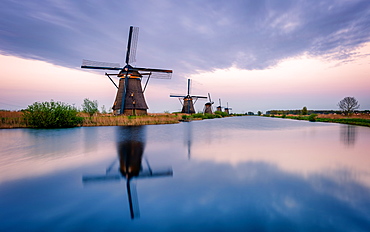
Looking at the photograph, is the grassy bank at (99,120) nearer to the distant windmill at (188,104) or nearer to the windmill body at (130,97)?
the windmill body at (130,97)

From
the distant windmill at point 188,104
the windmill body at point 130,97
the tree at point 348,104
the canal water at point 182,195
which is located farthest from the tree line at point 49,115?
the tree at point 348,104

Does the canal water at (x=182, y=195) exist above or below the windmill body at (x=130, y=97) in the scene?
below

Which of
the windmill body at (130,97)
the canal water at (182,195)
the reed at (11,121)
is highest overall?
the windmill body at (130,97)

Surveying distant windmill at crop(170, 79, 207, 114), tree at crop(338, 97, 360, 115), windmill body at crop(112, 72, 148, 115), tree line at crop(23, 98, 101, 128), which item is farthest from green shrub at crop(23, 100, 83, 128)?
tree at crop(338, 97, 360, 115)

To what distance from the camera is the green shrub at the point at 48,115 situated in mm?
16469

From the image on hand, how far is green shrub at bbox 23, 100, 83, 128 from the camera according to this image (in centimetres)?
1647

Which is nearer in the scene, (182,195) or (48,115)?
(182,195)


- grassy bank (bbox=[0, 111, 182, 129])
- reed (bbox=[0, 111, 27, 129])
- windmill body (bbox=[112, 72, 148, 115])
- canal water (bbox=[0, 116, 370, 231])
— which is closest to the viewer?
canal water (bbox=[0, 116, 370, 231])

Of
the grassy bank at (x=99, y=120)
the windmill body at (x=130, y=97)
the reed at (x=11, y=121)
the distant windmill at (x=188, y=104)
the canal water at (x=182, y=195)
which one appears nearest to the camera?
the canal water at (x=182, y=195)

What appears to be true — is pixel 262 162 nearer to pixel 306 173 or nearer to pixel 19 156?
pixel 306 173

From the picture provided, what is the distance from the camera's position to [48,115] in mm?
16969

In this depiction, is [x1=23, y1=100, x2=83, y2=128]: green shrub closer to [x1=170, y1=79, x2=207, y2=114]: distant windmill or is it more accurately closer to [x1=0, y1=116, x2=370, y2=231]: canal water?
[x1=0, y1=116, x2=370, y2=231]: canal water

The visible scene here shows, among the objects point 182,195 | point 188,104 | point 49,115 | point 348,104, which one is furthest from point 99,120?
point 348,104

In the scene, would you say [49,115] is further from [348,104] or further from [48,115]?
[348,104]
